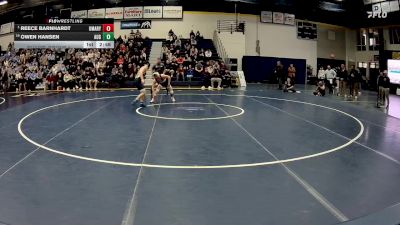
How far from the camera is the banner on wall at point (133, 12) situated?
93.9ft

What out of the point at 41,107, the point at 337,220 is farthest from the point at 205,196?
the point at 41,107

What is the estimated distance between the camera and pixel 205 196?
5.10 m

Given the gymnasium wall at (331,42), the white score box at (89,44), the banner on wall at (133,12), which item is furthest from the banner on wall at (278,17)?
the white score box at (89,44)

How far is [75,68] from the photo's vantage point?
73.8 feet

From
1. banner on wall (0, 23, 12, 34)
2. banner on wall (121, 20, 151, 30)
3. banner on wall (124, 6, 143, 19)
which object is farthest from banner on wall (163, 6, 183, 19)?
banner on wall (0, 23, 12, 34)

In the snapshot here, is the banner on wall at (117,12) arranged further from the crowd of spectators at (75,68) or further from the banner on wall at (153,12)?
the crowd of spectators at (75,68)

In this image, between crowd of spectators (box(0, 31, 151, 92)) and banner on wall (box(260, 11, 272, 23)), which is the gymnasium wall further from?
crowd of spectators (box(0, 31, 151, 92))

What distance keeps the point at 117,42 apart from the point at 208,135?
1928 cm

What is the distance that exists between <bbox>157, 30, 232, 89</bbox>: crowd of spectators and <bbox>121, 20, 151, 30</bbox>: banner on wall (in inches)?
83.3
